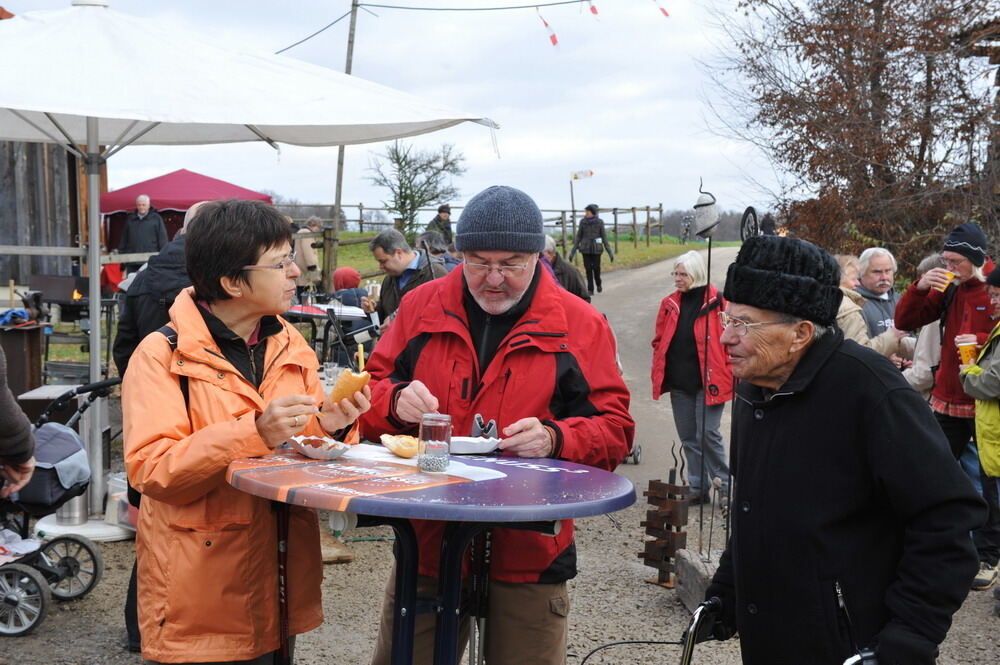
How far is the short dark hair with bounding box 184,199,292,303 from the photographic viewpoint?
2.67 metres

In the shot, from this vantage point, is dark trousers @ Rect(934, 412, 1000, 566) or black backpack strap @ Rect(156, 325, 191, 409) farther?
dark trousers @ Rect(934, 412, 1000, 566)

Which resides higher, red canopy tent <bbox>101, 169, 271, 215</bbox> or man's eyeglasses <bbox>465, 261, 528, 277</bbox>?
red canopy tent <bbox>101, 169, 271, 215</bbox>

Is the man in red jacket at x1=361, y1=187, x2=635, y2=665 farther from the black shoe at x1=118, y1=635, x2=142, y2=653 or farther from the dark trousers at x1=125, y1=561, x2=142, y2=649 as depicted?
the black shoe at x1=118, y1=635, x2=142, y2=653

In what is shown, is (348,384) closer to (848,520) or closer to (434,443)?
(434,443)

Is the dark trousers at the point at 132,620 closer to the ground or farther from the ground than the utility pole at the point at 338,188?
closer to the ground

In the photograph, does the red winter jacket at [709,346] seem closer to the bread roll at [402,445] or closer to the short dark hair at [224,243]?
the bread roll at [402,445]

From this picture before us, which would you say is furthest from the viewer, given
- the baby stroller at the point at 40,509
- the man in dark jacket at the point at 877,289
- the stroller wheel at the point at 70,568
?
the man in dark jacket at the point at 877,289

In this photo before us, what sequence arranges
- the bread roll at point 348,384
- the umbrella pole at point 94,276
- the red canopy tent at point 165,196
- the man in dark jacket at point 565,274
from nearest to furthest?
the bread roll at point 348,384
the umbrella pole at point 94,276
the man in dark jacket at point 565,274
the red canopy tent at point 165,196

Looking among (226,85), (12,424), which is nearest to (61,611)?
(12,424)

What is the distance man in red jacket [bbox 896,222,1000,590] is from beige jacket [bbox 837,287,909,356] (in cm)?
50

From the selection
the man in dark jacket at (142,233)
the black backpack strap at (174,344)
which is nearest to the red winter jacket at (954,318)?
the black backpack strap at (174,344)

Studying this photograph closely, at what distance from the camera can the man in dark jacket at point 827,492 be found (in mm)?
2184

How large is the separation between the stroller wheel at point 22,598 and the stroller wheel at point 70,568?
10.1 inches

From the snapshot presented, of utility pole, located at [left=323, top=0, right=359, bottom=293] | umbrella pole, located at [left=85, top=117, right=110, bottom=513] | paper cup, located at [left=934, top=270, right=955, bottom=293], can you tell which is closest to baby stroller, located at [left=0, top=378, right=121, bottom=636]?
umbrella pole, located at [left=85, top=117, right=110, bottom=513]
